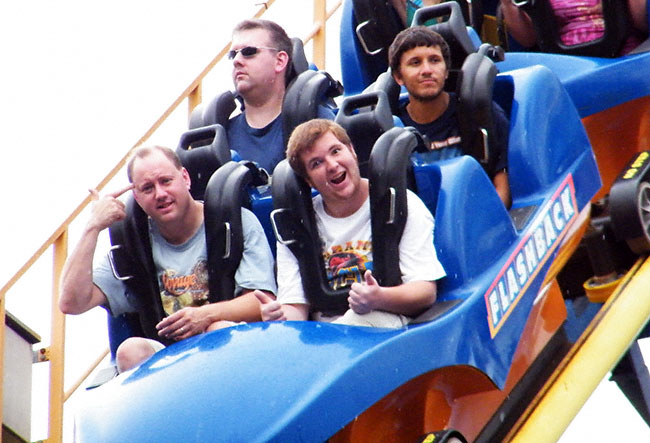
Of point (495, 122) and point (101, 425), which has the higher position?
point (495, 122)

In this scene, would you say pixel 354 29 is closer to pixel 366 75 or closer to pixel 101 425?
pixel 366 75

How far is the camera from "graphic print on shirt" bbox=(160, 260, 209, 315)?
2762 millimetres

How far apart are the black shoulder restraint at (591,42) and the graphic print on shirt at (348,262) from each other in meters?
1.52

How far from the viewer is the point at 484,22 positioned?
424cm

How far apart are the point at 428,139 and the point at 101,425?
1.33 meters

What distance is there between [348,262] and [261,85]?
929mm

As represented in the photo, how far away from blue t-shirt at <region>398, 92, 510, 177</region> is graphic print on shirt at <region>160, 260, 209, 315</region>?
0.71 metres

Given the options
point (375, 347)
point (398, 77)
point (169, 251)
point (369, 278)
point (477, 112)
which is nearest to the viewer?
point (375, 347)

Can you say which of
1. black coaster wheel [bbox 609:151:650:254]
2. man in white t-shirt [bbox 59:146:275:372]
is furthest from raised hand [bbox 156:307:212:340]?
black coaster wheel [bbox 609:151:650:254]

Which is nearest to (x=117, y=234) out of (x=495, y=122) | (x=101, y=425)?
(x=101, y=425)

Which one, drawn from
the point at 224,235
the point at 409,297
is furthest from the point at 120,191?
the point at 409,297

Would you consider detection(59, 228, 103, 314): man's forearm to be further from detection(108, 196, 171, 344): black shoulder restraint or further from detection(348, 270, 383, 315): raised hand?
detection(348, 270, 383, 315): raised hand

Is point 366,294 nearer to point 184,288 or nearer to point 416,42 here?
point 184,288

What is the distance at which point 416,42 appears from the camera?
3.10m
